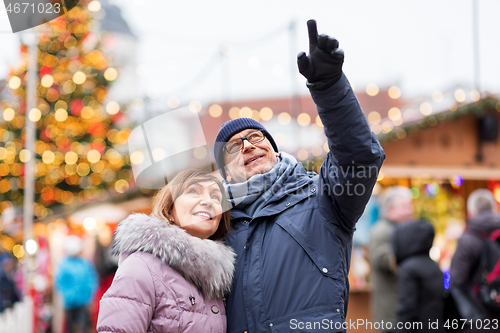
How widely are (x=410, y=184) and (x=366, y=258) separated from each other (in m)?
1.68

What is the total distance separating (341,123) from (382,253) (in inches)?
121

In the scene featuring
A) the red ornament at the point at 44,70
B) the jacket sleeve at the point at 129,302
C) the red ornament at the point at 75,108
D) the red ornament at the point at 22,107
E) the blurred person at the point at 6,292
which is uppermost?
the red ornament at the point at 44,70

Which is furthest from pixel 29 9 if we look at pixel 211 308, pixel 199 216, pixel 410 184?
pixel 410 184

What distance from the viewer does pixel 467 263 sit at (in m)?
3.86

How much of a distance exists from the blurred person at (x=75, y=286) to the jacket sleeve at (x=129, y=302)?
579cm

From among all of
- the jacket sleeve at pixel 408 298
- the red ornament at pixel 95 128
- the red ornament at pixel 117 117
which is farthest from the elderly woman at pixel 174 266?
the red ornament at pixel 117 117

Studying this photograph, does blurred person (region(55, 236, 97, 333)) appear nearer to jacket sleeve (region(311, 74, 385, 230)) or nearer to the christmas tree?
the christmas tree

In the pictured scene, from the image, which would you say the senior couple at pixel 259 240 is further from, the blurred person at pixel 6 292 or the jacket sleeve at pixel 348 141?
the blurred person at pixel 6 292

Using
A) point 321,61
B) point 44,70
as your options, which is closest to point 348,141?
point 321,61

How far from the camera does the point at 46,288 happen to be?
29.8 feet

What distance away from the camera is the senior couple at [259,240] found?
1.65m

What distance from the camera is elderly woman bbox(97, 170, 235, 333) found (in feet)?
5.38

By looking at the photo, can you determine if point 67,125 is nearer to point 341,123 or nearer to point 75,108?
point 75,108

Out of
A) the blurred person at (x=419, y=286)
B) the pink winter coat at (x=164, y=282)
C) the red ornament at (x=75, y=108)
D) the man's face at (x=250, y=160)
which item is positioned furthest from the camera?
the red ornament at (x=75, y=108)
